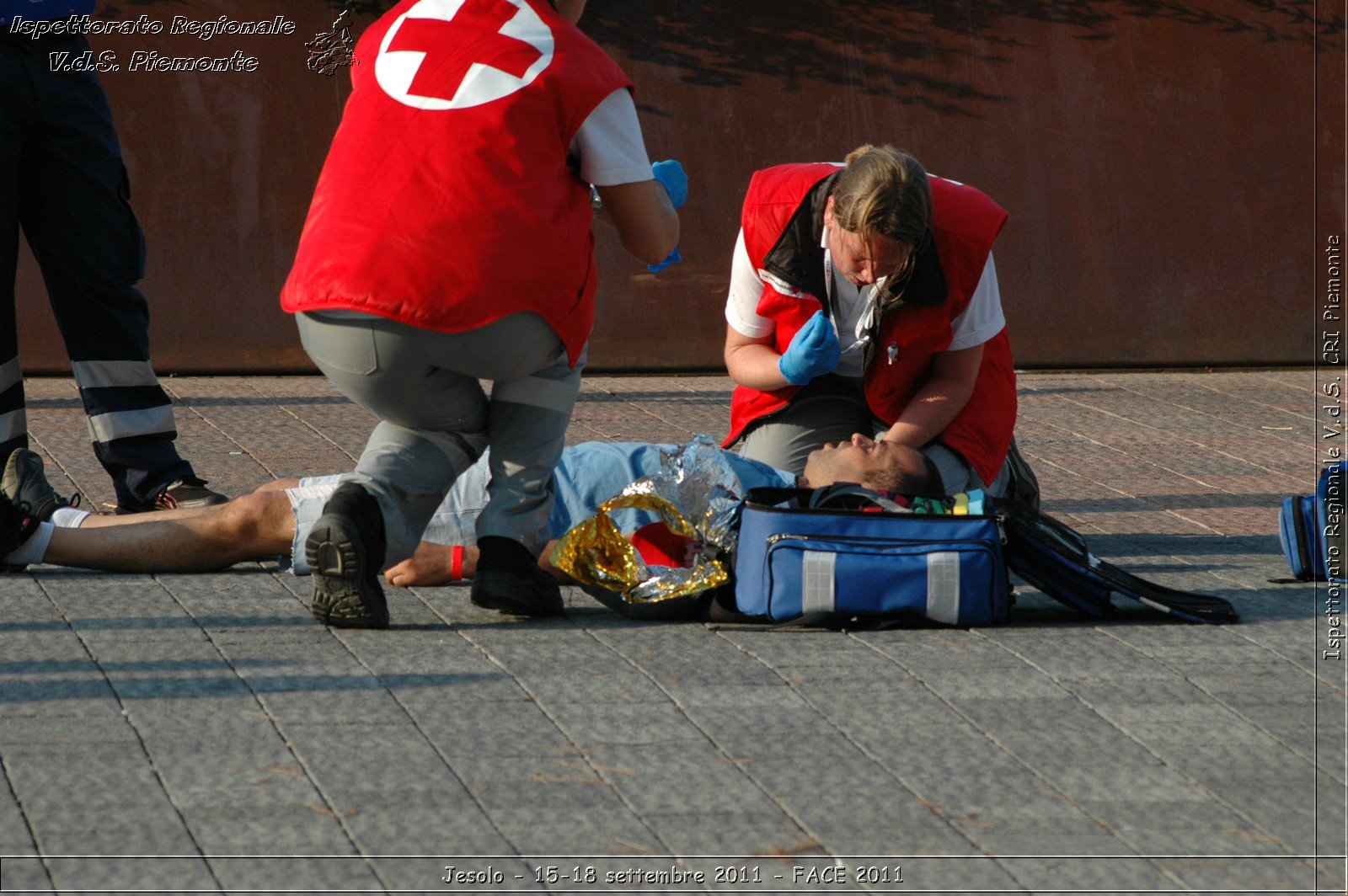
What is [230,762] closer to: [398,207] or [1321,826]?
[398,207]

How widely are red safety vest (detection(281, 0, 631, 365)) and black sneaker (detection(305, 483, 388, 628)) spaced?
16.6 inches

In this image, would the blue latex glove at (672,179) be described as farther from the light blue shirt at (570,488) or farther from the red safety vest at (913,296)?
the light blue shirt at (570,488)

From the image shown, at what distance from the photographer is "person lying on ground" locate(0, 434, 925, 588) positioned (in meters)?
3.89

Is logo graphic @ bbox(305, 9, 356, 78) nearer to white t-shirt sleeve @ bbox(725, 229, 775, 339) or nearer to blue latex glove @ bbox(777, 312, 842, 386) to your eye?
white t-shirt sleeve @ bbox(725, 229, 775, 339)

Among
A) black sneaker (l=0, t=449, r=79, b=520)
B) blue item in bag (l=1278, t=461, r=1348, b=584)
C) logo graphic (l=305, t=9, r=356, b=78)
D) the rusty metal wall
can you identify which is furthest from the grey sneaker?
logo graphic (l=305, t=9, r=356, b=78)

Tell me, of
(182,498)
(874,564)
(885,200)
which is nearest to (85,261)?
(182,498)

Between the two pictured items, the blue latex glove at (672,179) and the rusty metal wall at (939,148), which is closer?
the blue latex glove at (672,179)

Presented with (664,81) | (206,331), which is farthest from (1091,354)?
(206,331)

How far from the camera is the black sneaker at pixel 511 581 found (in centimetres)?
367

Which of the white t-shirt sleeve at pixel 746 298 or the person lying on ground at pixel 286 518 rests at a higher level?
the white t-shirt sleeve at pixel 746 298

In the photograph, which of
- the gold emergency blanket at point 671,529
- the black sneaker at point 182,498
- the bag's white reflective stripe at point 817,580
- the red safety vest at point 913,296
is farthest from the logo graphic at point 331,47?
the bag's white reflective stripe at point 817,580

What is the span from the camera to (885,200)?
12.7ft

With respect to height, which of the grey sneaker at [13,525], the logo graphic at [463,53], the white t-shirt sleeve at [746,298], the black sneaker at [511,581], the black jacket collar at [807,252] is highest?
the logo graphic at [463,53]

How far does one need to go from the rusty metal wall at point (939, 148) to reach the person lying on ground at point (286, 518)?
3341mm
